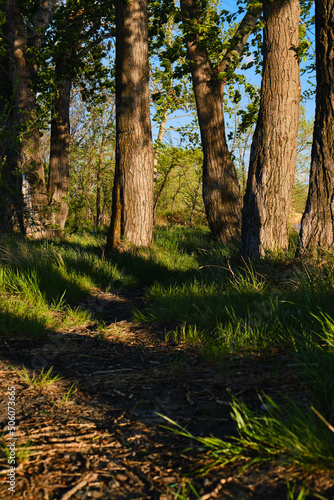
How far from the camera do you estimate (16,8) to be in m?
9.66

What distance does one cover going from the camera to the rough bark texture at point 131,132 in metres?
7.19

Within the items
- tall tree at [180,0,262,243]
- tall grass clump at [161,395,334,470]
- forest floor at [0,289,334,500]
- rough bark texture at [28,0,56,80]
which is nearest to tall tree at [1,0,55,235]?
rough bark texture at [28,0,56,80]

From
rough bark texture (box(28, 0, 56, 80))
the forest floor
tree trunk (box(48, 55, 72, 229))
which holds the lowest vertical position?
the forest floor

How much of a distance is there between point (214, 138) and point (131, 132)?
6.41 ft

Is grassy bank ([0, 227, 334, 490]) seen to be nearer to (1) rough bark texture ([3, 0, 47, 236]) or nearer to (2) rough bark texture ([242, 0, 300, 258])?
(2) rough bark texture ([242, 0, 300, 258])

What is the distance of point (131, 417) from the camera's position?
7.28 ft

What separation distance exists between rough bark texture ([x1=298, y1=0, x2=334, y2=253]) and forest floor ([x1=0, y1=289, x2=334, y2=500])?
182 centimetres

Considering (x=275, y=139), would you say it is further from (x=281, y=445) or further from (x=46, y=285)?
(x=281, y=445)

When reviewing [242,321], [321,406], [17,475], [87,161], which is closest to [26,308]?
[242,321]

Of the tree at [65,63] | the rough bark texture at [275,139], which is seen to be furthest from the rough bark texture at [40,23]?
the rough bark texture at [275,139]

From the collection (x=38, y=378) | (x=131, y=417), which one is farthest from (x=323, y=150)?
(x=38, y=378)

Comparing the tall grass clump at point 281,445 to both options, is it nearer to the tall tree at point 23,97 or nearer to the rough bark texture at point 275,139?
the rough bark texture at point 275,139

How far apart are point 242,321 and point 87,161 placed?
56.4ft

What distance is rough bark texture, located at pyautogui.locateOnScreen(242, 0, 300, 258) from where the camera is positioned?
489 centimetres
